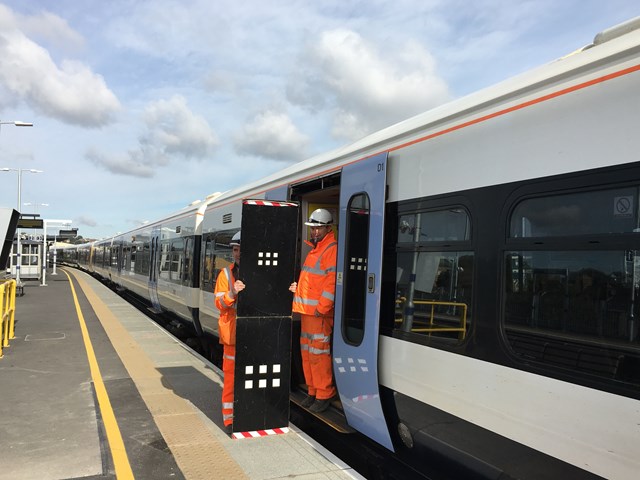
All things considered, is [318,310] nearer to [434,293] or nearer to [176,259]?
[434,293]

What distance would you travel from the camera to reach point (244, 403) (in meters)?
4.60

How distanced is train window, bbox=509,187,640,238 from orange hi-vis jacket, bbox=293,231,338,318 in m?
2.22

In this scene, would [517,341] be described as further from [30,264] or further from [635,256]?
[30,264]

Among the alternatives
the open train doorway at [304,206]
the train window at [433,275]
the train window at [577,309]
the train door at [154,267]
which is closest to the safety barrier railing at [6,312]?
the train door at [154,267]

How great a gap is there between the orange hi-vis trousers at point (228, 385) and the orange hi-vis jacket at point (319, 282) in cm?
76

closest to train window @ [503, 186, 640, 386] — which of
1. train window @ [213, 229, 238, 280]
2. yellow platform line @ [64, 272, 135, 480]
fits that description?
yellow platform line @ [64, 272, 135, 480]

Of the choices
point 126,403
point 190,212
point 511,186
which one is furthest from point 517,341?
point 190,212

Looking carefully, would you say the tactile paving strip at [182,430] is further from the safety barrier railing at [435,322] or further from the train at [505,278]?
the safety barrier railing at [435,322]

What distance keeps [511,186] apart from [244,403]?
9.77 feet

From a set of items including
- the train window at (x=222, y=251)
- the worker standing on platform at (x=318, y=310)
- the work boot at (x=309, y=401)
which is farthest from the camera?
the train window at (x=222, y=251)

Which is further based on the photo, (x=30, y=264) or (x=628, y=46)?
(x=30, y=264)

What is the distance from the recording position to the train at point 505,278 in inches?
96.4

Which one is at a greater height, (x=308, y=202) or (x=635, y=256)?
(x=308, y=202)

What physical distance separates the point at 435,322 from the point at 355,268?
1.36m
